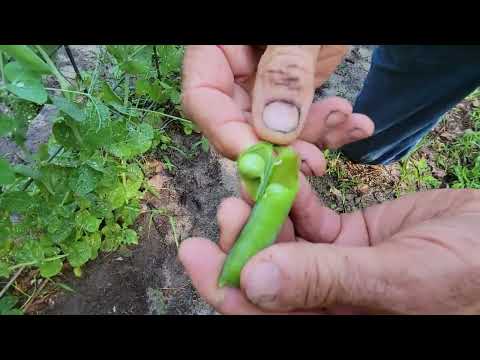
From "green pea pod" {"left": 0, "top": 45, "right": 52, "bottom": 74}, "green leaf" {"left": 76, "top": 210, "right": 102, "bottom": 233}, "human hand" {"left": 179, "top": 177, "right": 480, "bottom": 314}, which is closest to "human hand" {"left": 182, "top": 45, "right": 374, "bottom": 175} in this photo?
"human hand" {"left": 179, "top": 177, "right": 480, "bottom": 314}

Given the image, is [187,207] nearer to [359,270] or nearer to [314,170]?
[314,170]

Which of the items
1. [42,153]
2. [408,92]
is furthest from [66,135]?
[408,92]

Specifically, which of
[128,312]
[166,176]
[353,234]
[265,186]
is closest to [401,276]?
[265,186]

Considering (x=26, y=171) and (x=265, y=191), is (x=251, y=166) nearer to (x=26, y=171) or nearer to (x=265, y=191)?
(x=265, y=191)

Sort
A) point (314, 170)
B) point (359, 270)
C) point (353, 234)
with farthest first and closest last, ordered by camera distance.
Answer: point (353, 234) < point (314, 170) < point (359, 270)

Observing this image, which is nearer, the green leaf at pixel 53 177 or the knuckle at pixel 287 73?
the knuckle at pixel 287 73

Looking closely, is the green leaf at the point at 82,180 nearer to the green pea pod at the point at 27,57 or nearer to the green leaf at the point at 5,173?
the green leaf at the point at 5,173

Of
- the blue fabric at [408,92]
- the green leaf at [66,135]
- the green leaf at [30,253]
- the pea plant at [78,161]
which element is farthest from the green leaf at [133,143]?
the blue fabric at [408,92]
